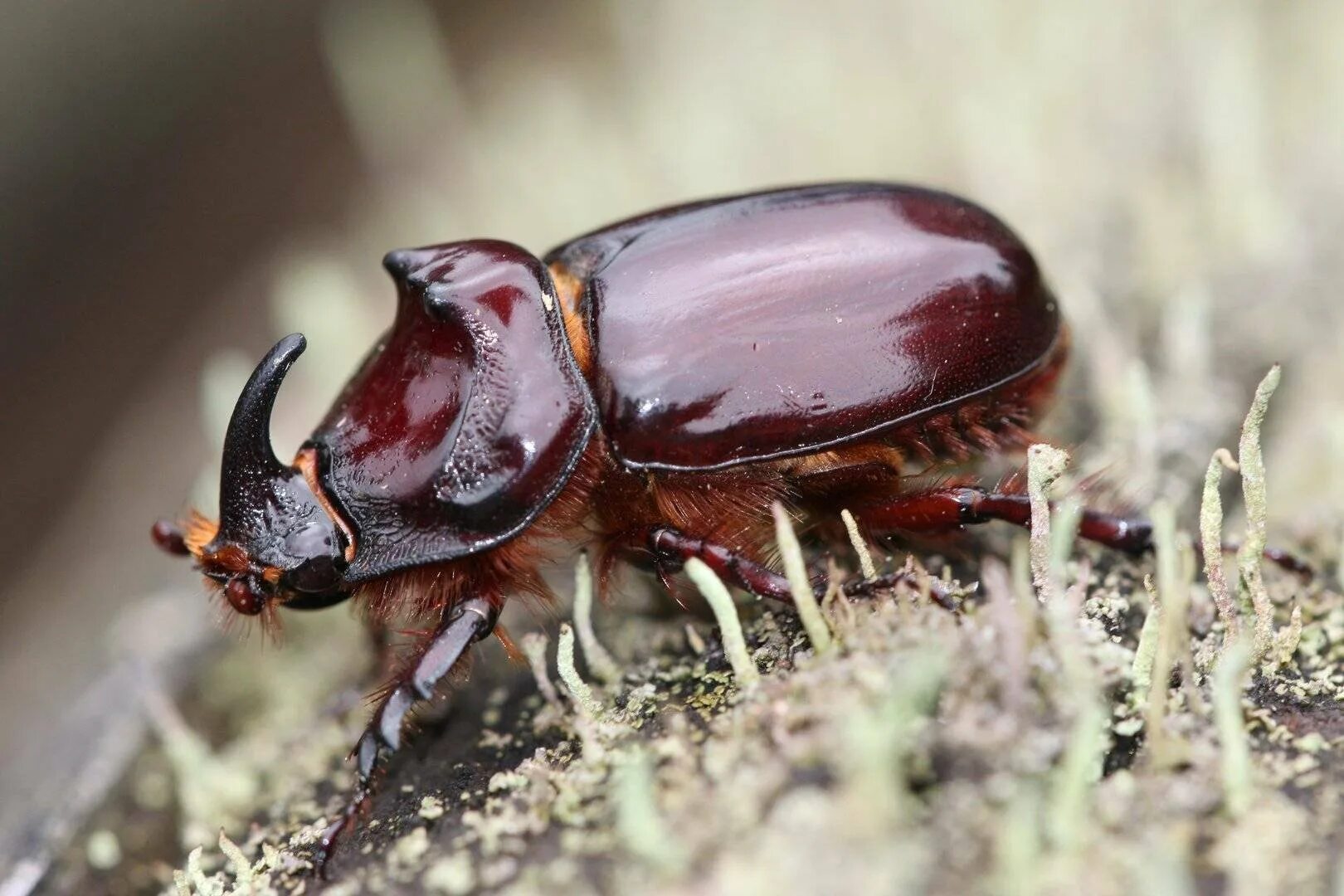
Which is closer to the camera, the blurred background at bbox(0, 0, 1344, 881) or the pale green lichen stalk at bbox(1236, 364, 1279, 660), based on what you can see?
the pale green lichen stalk at bbox(1236, 364, 1279, 660)

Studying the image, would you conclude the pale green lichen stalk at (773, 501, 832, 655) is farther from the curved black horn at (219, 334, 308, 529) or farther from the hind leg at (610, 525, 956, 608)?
→ the curved black horn at (219, 334, 308, 529)

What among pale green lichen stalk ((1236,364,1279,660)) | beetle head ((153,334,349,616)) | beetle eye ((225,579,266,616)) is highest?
beetle head ((153,334,349,616))

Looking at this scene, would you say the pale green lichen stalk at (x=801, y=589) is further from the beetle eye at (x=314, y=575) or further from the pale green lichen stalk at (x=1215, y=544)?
the beetle eye at (x=314, y=575)

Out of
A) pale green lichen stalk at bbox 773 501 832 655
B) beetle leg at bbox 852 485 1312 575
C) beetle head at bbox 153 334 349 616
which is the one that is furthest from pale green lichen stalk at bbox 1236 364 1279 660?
beetle head at bbox 153 334 349 616

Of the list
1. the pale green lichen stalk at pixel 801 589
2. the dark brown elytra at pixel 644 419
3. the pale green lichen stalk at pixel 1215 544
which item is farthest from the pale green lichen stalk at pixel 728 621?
the pale green lichen stalk at pixel 1215 544

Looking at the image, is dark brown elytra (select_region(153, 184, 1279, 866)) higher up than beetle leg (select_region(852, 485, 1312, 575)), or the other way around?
dark brown elytra (select_region(153, 184, 1279, 866))

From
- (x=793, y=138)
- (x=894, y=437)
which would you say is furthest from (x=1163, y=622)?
(x=793, y=138)

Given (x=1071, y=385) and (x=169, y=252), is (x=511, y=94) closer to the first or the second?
(x=169, y=252)
